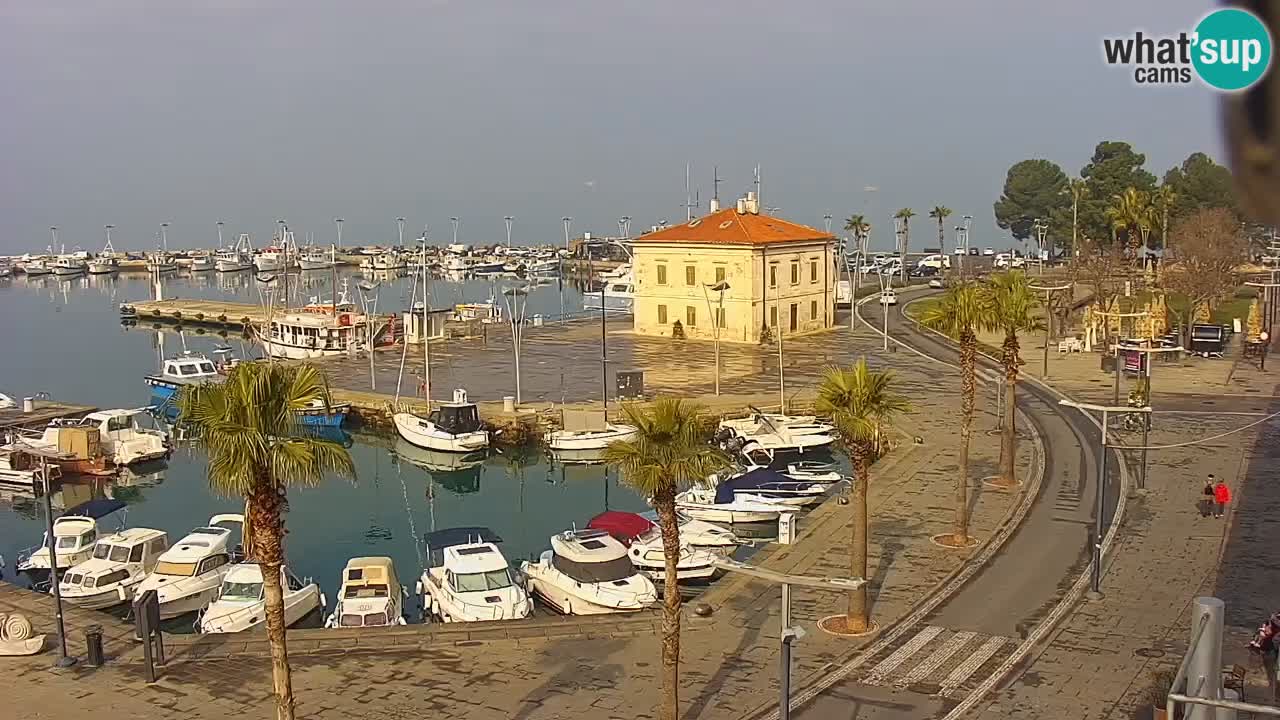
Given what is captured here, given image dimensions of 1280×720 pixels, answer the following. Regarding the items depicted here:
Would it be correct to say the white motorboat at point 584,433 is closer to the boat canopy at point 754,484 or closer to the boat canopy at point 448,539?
the boat canopy at point 754,484

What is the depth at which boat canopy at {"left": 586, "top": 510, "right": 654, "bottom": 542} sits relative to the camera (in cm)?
3206

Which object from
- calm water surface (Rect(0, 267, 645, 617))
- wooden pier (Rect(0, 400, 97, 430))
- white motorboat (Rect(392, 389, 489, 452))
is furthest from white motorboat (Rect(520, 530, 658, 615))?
wooden pier (Rect(0, 400, 97, 430))

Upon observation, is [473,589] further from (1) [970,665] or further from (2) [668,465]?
(1) [970,665]

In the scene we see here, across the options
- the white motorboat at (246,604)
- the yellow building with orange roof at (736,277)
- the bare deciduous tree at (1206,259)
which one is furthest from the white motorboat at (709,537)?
the bare deciduous tree at (1206,259)

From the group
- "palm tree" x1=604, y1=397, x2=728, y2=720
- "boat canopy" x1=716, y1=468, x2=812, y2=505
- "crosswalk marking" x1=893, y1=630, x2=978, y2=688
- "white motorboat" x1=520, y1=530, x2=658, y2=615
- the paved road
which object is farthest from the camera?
"boat canopy" x1=716, y1=468, x2=812, y2=505

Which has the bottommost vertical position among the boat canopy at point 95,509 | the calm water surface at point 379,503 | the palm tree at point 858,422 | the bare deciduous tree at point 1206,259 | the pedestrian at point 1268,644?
the calm water surface at point 379,503

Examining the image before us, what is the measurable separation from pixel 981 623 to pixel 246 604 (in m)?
16.9

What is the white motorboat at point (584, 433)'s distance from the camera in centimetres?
4641

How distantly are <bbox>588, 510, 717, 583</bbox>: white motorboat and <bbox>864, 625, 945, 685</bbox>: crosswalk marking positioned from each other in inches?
307

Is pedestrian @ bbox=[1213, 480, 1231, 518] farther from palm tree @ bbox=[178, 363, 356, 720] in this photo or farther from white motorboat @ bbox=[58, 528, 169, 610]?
white motorboat @ bbox=[58, 528, 169, 610]

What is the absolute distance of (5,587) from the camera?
85.6ft

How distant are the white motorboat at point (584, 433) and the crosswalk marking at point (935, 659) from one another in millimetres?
25387

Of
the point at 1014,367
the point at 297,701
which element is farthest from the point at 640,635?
the point at 1014,367

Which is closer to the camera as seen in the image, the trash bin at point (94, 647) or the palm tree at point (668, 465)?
the palm tree at point (668, 465)
